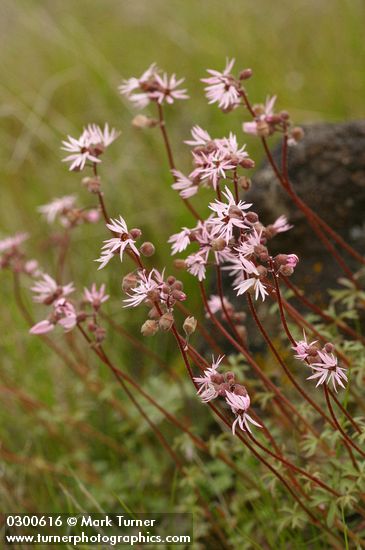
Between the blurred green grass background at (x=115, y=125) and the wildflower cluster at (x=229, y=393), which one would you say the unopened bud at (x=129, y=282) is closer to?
the wildflower cluster at (x=229, y=393)

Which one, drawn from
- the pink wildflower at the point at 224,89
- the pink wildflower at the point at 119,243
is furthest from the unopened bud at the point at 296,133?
the pink wildflower at the point at 119,243

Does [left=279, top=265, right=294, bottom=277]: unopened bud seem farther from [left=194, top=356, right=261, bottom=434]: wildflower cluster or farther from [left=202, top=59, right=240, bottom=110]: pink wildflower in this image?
[left=202, top=59, right=240, bottom=110]: pink wildflower

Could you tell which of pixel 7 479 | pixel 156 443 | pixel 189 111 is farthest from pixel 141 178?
pixel 7 479

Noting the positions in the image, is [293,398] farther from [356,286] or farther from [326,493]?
[326,493]

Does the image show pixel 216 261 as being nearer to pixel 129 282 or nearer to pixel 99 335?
pixel 129 282

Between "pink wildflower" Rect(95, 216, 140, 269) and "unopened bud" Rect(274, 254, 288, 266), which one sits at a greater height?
"pink wildflower" Rect(95, 216, 140, 269)

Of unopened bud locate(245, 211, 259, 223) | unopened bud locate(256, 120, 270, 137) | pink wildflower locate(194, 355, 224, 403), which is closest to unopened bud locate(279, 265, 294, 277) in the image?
unopened bud locate(245, 211, 259, 223)

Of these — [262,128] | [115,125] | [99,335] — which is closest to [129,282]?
[99,335]

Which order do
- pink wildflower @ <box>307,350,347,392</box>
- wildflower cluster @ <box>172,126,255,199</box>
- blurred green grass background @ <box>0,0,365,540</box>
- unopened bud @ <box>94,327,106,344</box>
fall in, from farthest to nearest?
1. blurred green grass background @ <box>0,0,365,540</box>
2. unopened bud @ <box>94,327,106,344</box>
3. wildflower cluster @ <box>172,126,255,199</box>
4. pink wildflower @ <box>307,350,347,392</box>

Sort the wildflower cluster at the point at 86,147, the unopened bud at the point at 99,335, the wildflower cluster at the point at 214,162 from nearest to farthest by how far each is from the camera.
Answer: the wildflower cluster at the point at 214,162 < the wildflower cluster at the point at 86,147 < the unopened bud at the point at 99,335
